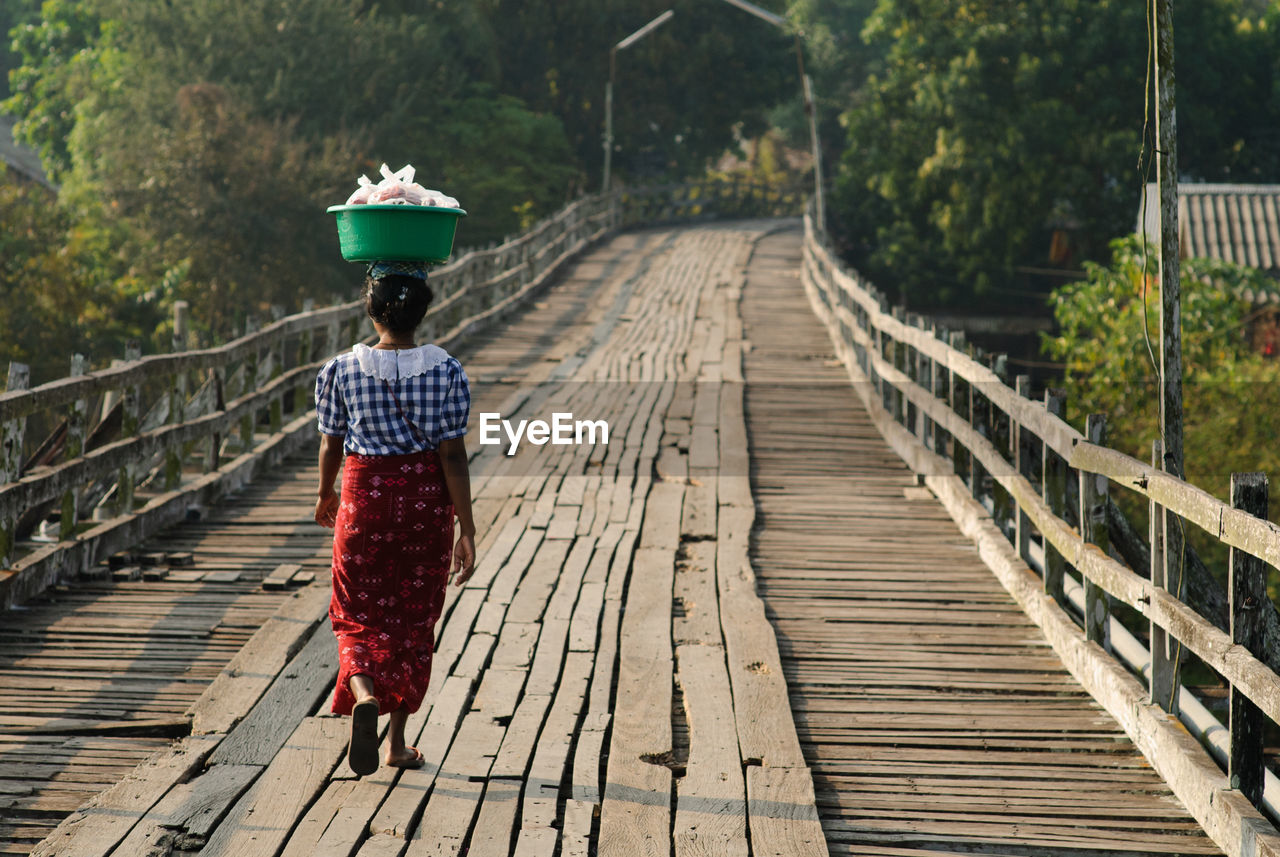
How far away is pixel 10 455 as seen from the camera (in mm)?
6695

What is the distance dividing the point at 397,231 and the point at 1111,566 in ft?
9.14

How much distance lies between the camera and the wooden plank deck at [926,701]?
4.31 m

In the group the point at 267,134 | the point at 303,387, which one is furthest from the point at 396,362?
the point at 267,134

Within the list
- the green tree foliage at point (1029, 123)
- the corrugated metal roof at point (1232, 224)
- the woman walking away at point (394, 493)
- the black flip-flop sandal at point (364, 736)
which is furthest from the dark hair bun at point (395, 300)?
the green tree foliage at point (1029, 123)

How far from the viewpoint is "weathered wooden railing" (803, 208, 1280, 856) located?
4.04 meters

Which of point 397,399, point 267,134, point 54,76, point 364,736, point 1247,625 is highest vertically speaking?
point 54,76

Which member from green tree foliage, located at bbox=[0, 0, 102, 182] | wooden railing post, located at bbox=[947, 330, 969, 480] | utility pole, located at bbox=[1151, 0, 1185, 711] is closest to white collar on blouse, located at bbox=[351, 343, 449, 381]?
utility pole, located at bbox=[1151, 0, 1185, 711]

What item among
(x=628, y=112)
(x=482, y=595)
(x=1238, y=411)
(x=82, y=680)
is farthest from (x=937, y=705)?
(x=628, y=112)

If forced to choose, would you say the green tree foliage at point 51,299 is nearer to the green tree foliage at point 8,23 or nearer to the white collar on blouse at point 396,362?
the white collar on blouse at point 396,362

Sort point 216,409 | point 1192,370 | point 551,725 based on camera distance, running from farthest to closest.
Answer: point 1192,370 < point 216,409 < point 551,725

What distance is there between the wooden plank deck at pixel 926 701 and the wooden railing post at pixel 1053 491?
242 millimetres

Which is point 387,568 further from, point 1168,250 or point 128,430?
point 128,430

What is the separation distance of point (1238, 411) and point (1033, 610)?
1007 centimetres

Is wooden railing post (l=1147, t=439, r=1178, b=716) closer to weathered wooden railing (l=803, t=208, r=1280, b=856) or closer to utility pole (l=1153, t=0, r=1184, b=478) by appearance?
weathered wooden railing (l=803, t=208, r=1280, b=856)
